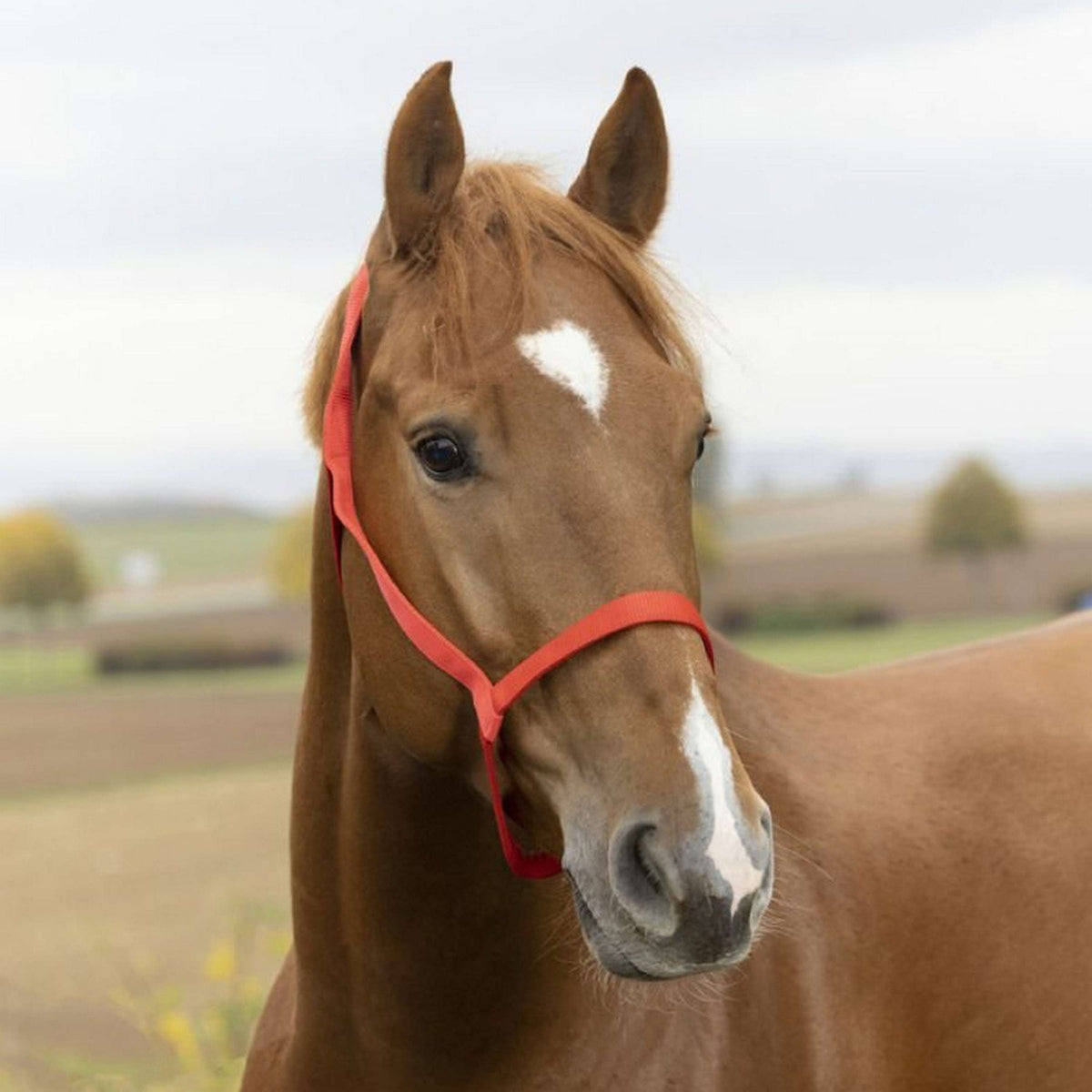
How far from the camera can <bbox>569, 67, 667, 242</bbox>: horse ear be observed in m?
2.97

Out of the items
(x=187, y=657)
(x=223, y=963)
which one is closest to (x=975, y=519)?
(x=187, y=657)

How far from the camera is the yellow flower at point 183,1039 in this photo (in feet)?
19.2

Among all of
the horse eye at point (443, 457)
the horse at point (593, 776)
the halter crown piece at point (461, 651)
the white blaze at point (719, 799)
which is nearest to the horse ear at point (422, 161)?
the horse at point (593, 776)

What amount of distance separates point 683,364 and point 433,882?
1053 mm

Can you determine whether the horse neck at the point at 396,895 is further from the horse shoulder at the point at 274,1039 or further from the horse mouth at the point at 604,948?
the horse mouth at the point at 604,948

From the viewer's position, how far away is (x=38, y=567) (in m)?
22.4

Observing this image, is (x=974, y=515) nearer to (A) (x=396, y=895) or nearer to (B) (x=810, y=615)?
(B) (x=810, y=615)

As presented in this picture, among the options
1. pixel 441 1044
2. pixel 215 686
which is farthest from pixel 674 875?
pixel 215 686

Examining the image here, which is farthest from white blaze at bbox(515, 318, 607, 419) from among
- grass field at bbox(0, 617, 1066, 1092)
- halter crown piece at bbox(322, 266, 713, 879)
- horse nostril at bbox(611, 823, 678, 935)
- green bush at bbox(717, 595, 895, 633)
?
green bush at bbox(717, 595, 895, 633)

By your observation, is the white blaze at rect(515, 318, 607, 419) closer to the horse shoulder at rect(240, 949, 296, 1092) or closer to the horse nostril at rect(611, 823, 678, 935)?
the horse nostril at rect(611, 823, 678, 935)

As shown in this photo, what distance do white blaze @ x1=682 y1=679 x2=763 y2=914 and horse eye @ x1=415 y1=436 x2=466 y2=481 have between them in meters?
0.55

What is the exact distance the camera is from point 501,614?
8.20 ft

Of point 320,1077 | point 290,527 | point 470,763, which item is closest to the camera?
point 470,763

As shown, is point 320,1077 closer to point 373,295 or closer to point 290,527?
point 373,295
